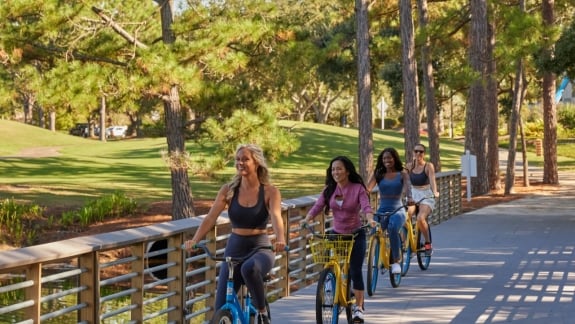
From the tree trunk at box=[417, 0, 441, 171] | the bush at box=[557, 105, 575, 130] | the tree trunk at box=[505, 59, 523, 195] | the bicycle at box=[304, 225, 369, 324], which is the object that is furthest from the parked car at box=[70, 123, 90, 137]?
the bicycle at box=[304, 225, 369, 324]

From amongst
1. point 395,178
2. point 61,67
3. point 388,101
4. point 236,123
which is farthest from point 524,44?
point 388,101

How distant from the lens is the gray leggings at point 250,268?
324 inches

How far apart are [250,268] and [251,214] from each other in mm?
403

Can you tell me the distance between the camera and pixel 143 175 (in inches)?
1873

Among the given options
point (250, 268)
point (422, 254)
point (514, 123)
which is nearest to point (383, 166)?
point (422, 254)

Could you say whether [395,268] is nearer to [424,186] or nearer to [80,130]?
[424,186]

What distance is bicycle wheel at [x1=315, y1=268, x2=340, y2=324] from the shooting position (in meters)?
10.1

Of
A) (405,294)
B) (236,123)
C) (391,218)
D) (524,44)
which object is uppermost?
(524,44)

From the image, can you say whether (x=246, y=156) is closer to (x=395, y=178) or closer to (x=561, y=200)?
(x=395, y=178)

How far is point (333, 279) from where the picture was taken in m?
10.3

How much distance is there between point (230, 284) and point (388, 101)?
99077mm

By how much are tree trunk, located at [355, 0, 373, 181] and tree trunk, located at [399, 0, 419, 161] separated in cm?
146

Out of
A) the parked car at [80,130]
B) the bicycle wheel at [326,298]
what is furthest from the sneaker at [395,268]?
the parked car at [80,130]

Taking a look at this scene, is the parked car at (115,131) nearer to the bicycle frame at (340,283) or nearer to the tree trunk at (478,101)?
the tree trunk at (478,101)
